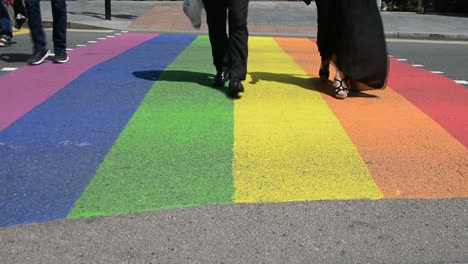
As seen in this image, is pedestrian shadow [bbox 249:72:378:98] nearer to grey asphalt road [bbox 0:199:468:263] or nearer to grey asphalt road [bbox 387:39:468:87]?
grey asphalt road [bbox 387:39:468:87]

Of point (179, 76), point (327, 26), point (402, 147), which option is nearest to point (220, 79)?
point (179, 76)

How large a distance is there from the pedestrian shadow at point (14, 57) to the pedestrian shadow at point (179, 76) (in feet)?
6.41

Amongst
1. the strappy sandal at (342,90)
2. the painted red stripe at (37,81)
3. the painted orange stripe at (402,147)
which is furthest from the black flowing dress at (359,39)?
the painted red stripe at (37,81)

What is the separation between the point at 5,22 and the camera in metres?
8.84

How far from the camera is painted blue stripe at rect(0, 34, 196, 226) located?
302cm

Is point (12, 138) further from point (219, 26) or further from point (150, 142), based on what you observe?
point (219, 26)

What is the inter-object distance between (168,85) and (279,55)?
11.5 ft

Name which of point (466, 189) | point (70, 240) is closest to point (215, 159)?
point (70, 240)

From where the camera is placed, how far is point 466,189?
331 cm

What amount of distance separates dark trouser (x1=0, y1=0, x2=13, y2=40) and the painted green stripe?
4214mm

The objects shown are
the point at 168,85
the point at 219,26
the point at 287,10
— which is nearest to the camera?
the point at 219,26

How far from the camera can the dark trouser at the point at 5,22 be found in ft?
28.2

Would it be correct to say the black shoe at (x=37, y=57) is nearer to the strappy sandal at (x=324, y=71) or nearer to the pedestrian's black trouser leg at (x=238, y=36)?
the pedestrian's black trouser leg at (x=238, y=36)

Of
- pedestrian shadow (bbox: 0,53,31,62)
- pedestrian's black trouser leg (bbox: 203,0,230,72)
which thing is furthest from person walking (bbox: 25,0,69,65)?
pedestrian's black trouser leg (bbox: 203,0,230,72)
